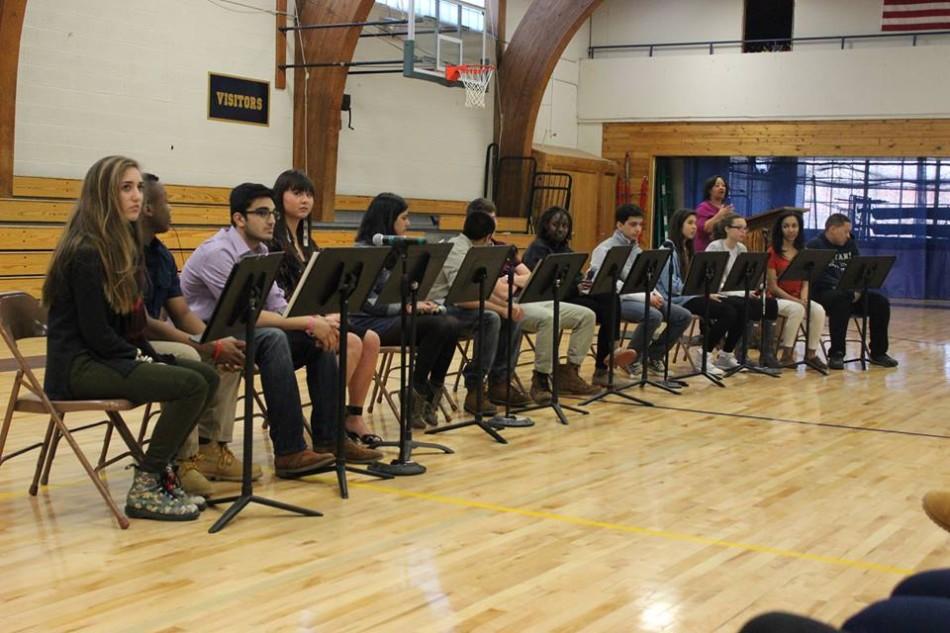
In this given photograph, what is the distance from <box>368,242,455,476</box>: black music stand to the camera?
4.73 meters

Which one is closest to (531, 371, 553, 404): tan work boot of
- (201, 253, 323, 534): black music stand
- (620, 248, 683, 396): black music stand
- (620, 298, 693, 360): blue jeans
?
(620, 248, 683, 396): black music stand

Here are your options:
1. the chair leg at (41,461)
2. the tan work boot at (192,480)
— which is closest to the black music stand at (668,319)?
the tan work boot at (192,480)

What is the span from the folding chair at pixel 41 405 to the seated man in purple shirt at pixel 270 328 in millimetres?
568

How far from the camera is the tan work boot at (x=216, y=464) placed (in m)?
4.50

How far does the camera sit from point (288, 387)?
4.41 metres

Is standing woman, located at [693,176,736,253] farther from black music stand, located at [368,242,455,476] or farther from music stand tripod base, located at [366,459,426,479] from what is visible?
music stand tripod base, located at [366,459,426,479]

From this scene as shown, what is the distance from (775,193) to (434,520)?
1306cm

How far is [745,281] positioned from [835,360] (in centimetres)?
137

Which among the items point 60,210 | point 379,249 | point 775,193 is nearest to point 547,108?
point 775,193

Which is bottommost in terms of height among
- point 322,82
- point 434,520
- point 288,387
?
point 434,520

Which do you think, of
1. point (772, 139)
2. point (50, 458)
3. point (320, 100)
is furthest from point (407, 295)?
point (772, 139)

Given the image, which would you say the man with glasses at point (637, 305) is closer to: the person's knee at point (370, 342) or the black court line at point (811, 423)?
the black court line at point (811, 423)

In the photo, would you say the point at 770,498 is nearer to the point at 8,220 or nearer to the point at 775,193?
the point at 8,220

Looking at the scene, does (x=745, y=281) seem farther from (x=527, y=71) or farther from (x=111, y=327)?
(x=527, y=71)
